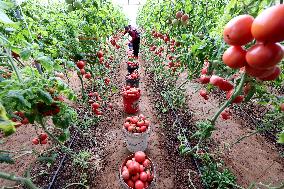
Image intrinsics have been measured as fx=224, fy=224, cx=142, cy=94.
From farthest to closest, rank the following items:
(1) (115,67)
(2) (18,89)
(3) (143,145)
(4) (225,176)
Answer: (1) (115,67)
(3) (143,145)
(4) (225,176)
(2) (18,89)

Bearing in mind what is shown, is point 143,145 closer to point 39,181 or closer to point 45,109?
point 39,181

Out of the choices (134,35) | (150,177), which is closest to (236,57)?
(150,177)

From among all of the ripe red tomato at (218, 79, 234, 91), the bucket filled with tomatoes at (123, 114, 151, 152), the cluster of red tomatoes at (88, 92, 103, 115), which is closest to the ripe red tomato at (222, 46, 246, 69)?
the ripe red tomato at (218, 79, 234, 91)

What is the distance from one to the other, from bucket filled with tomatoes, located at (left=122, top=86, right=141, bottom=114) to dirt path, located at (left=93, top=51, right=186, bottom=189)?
0.68 feet

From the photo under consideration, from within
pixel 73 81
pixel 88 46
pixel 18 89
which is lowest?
pixel 73 81

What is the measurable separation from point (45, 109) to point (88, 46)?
2263mm

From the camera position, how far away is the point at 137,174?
2.73m

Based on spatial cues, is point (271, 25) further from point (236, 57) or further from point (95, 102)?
point (95, 102)

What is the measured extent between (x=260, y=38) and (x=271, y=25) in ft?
0.20

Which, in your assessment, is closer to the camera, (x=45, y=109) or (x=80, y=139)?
(x=45, y=109)

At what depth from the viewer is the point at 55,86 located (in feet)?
6.14

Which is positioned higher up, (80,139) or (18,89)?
(18,89)

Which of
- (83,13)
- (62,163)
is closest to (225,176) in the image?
(62,163)

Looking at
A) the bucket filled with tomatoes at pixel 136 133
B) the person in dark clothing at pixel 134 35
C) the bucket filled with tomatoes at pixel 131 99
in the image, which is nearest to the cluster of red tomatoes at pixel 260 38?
the bucket filled with tomatoes at pixel 136 133
